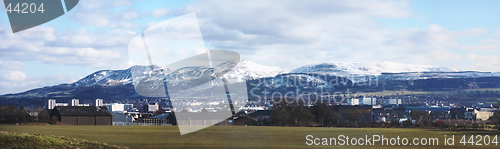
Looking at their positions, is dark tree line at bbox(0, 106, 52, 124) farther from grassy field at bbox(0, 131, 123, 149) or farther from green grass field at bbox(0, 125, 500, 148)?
grassy field at bbox(0, 131, 123, 149)

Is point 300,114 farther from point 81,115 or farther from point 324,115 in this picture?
point 81,115

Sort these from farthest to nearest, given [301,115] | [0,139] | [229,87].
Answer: [301,115], [229,87], [0,139]

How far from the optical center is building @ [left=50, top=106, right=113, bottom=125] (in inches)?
4510

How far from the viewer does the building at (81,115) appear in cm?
11454

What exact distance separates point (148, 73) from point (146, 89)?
1262 centimetres

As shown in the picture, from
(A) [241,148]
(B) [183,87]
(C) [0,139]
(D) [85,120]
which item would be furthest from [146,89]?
(D) [85,120]

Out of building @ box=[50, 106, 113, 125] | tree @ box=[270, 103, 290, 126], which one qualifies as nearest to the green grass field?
tree @ box=[270, 103, 290, 126]

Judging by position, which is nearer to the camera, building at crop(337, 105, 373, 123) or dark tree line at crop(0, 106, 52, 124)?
dark tree line at crop(0, 106, 52, 124)

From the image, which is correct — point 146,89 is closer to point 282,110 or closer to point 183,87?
point 183,87

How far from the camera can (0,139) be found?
2584 centimetres

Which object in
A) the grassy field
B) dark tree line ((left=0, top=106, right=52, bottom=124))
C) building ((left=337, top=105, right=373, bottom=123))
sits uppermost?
the grassy field

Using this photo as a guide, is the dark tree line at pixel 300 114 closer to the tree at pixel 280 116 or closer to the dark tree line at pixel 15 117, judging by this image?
the tree at pixel 280 116

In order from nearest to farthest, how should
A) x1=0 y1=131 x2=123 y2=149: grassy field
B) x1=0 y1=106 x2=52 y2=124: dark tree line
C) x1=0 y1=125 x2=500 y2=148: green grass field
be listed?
x1=0 y1=131 x2=123 y2=149: grassy field → x1=0 y1=125 x2=500 y2=148: green grass field → x1=0 y1=106 x2=52 y2=124: dark tree line

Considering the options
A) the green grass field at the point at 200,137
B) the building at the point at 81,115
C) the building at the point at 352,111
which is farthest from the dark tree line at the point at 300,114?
the green grass field at the point at 200,137
